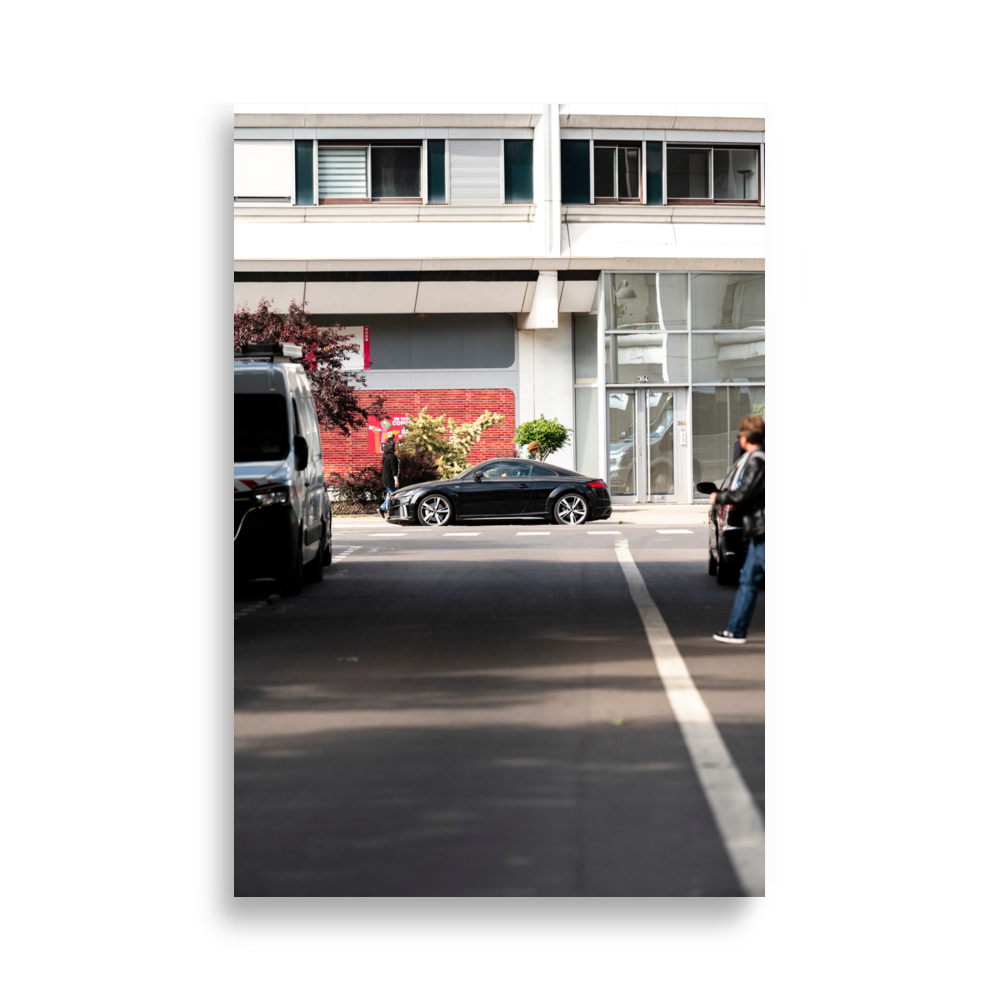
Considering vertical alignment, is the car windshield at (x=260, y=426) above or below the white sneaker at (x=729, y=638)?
above

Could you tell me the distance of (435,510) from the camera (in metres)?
24.6

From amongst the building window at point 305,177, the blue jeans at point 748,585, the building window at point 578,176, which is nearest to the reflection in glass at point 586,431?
the building window at point 578,176

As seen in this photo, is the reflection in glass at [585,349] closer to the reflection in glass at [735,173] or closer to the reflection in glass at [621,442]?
the reflection in glass at [621,442]

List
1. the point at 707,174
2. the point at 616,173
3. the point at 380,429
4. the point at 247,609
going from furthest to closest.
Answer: the point at 380,429
the point at 707,174
the point at 616,173
the point at 247,609

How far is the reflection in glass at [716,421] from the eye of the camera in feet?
107

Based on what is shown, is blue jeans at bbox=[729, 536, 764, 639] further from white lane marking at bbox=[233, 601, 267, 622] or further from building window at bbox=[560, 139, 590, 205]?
building window at bbox=[560, 139, 590, 205]

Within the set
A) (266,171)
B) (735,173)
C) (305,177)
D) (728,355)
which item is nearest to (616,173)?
(735,173)

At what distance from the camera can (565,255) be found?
106 ft

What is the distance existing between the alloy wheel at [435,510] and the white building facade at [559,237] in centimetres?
880

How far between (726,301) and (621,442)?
4411 mm

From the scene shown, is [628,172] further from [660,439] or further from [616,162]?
[660,439]
